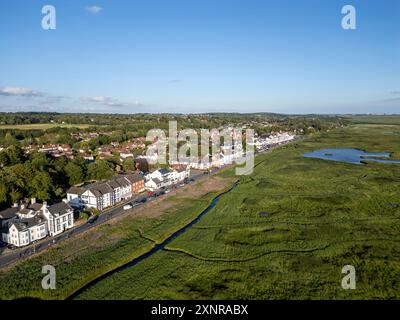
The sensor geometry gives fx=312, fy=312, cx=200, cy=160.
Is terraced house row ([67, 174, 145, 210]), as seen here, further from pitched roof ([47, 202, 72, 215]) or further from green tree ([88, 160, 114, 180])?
green tree ([88, 160, 114, 180])

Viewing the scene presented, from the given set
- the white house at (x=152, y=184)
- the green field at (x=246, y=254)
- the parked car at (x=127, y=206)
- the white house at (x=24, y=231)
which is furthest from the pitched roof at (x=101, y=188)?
the white house at (x=152, y=184)

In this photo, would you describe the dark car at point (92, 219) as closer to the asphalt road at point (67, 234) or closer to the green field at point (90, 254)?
the asphalt road at point (67, 234)

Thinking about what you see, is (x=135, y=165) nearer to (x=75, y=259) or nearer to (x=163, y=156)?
(x=163, y=156)

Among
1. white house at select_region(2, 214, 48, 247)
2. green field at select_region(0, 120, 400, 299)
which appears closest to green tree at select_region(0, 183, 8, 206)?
white house at select_region(2, 214, 48, 247)

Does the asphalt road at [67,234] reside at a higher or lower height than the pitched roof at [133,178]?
lower
